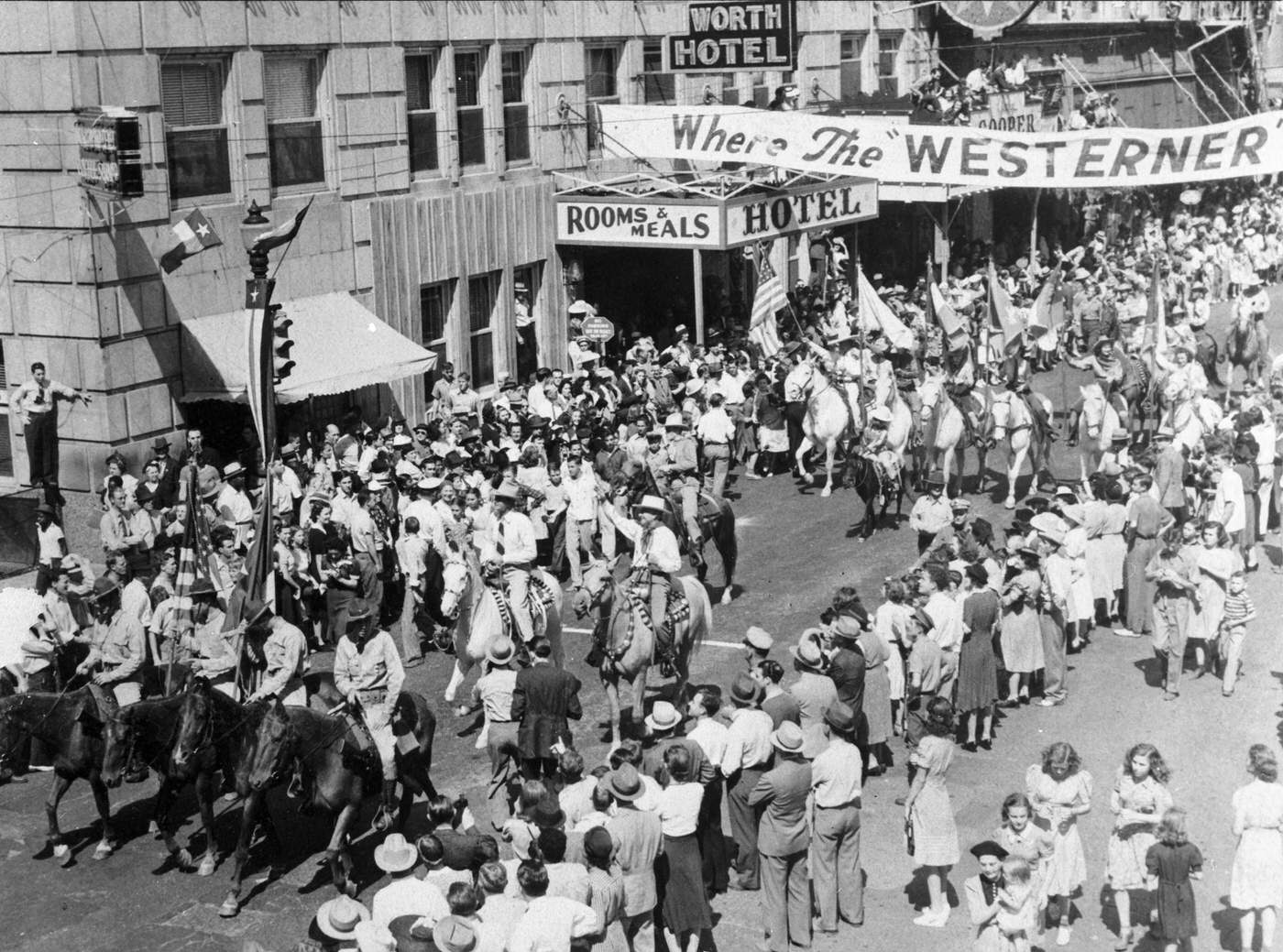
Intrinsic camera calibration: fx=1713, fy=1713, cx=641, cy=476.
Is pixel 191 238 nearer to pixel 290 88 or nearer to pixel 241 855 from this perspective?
pixel 290 88

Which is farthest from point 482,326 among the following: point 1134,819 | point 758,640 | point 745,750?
point 1134,819

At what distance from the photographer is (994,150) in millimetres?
22562

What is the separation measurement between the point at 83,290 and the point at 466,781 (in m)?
9.48

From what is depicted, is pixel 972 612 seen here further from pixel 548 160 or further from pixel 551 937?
pixel 548 160

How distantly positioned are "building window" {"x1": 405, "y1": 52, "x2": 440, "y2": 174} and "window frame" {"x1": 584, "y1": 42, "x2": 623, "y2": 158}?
13.5 ft

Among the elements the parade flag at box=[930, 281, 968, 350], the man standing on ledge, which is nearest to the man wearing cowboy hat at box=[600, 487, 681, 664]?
the man standing on ledge

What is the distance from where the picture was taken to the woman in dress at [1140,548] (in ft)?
56.4

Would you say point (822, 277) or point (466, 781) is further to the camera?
point (822, 277)

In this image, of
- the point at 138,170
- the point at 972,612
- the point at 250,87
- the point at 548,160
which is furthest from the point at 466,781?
the point at 548,160

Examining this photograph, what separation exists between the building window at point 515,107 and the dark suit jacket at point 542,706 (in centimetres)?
1690

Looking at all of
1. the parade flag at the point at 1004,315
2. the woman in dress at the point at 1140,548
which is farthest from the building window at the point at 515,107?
the woman in dress at the point at 1140,548

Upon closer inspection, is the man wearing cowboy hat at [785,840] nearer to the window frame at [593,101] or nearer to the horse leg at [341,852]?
the horse leg at [341,852]

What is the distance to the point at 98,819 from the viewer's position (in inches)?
532

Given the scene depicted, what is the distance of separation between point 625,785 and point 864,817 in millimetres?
3517
